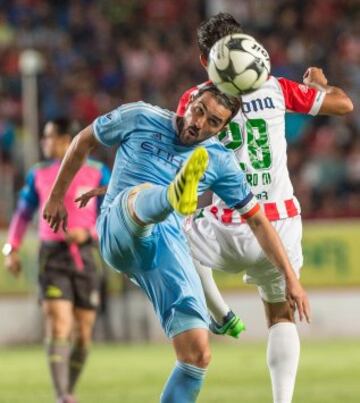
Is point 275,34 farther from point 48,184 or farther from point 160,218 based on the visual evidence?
point 160,218

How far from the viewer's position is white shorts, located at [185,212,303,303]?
9281 mm

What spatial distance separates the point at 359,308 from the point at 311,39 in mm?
5021

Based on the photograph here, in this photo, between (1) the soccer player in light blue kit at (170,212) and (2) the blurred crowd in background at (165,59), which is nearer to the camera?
(1) the soccer player in light blue kit at (170,212)

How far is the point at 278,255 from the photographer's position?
8234 mm

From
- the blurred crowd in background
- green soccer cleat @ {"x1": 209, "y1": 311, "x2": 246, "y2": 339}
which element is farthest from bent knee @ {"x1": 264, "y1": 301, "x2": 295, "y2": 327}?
the blurred crowd in background

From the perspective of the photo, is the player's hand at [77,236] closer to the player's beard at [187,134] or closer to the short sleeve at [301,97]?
the short sleeve at [301,97]

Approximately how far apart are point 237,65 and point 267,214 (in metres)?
1.30

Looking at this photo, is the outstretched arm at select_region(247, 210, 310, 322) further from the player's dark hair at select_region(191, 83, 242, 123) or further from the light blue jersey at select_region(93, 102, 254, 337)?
the player's dark hair at select_region(191, 83, 242, 123)

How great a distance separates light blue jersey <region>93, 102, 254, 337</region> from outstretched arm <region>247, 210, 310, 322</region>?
13 cm

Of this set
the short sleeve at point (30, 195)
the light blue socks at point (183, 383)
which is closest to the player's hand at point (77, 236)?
the short sleeve at point (30, 195)

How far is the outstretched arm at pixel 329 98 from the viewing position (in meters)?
9.15

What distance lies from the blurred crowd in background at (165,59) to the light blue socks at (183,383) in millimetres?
11462

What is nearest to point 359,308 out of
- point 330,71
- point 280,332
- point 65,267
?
point 330,71

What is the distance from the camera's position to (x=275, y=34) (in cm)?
2236
